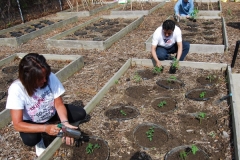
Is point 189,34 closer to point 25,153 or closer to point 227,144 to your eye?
point 227,144

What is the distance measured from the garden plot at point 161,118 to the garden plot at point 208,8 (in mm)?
5406

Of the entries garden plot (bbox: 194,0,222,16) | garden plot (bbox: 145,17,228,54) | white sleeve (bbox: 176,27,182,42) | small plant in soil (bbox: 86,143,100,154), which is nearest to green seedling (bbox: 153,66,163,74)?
white sleeve (bbox: 176,27,182,42)

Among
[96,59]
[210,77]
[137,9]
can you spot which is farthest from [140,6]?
[210,77]

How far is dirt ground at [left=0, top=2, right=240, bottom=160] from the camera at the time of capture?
Answer: 3312 mm

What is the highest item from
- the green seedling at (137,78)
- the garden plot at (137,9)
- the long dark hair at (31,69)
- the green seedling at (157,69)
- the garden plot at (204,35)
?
the long dark hair at (31,69)

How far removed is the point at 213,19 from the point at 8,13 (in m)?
9.02

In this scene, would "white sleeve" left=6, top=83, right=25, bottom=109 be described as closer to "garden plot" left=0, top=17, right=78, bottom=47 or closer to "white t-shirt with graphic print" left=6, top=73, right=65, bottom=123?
"white t-shirt with graphic print" left=6, top=73, right=65, bottom=123

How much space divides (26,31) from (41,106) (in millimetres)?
6929

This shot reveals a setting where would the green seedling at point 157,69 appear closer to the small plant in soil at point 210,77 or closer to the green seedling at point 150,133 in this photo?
the small plant in soil at point 210,77

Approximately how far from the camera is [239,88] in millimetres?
4277

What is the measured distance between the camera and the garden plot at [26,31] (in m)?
7.52

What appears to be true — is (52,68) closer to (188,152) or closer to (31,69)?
(31,69)

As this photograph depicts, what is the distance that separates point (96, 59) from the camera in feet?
19.9

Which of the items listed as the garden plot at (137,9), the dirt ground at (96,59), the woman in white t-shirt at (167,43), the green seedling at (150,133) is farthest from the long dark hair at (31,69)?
the garden plot at (137,9)
